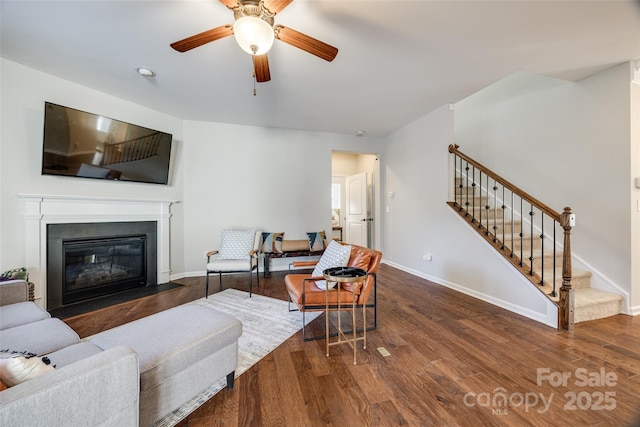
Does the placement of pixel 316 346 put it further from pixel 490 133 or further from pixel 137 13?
pixel 490 133

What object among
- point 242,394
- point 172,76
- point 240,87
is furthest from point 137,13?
point 242,394

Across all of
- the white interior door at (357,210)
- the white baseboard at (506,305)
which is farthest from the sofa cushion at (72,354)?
the white interior door at (357,210)

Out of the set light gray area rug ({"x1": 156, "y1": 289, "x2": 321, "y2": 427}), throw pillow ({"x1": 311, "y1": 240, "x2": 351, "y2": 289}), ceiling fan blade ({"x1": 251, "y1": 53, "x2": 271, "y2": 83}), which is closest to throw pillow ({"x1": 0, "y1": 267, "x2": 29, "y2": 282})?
light gray area rug ({"x1": 156, "y1": 289, "x2": 321, "y2": 427})

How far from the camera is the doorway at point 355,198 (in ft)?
19.4

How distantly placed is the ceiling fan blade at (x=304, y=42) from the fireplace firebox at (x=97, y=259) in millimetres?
3365

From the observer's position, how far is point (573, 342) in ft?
7.16

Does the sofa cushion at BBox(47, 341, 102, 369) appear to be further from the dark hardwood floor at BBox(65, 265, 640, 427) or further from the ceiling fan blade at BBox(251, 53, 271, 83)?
the ceiling fan blade at BBox(251, 53, 271, 83)

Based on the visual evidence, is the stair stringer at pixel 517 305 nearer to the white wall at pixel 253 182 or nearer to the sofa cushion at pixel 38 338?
the white wall at pixel 253 182

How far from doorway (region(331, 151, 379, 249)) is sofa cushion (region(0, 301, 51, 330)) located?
14.7ft

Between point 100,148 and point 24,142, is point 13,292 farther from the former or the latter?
point 100,148

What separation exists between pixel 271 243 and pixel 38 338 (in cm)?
321

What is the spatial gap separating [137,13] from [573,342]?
455 cm

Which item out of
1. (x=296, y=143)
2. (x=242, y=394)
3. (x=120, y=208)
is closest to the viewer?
(x=242, y=394)

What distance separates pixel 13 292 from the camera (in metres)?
1.98
